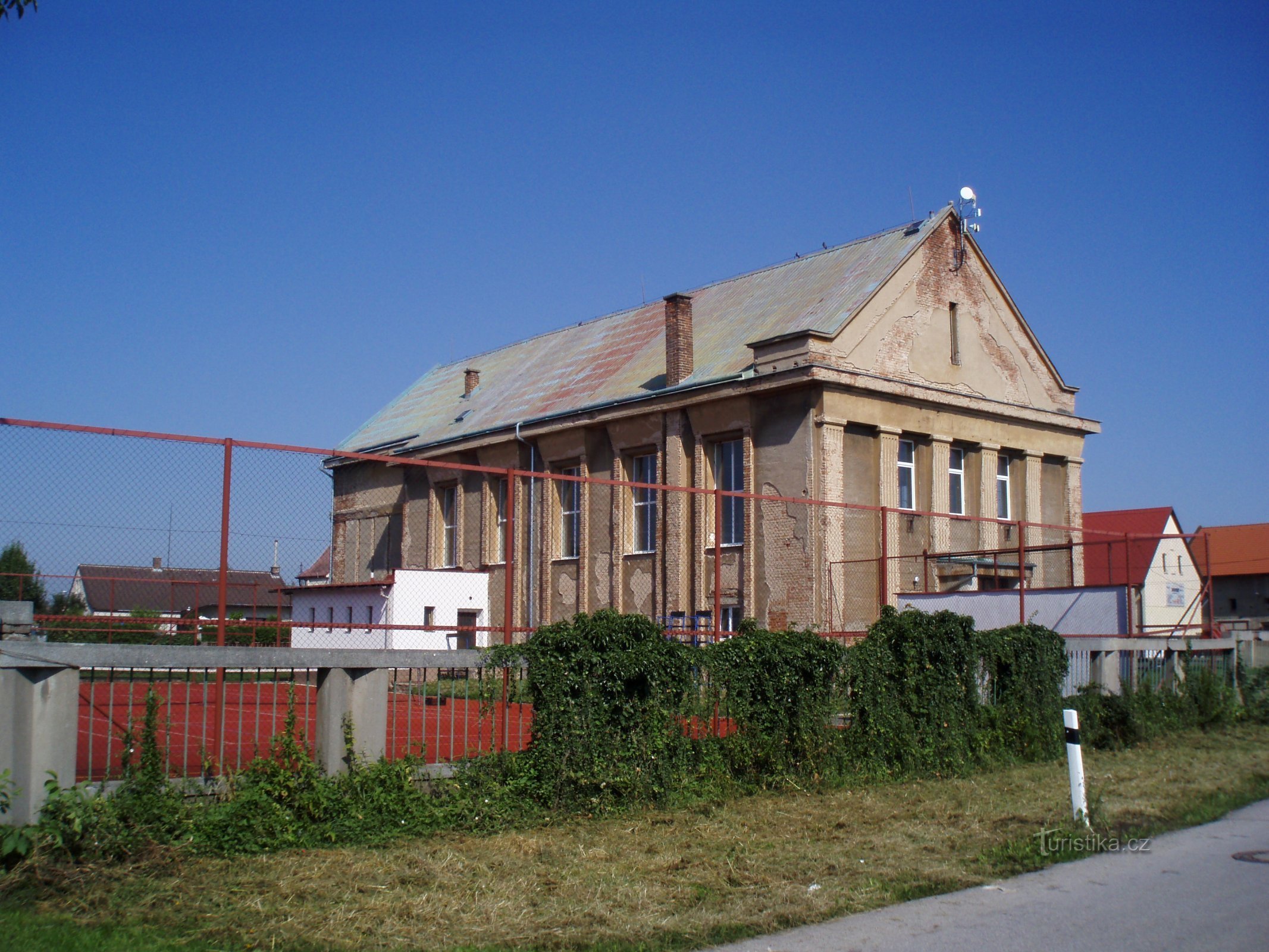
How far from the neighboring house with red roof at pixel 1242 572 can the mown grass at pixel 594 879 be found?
2830 inches

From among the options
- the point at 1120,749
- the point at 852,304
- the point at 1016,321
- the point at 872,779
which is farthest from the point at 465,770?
the point at 1016,321

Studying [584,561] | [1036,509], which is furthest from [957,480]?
[584,561]

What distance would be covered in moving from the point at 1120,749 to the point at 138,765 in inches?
442

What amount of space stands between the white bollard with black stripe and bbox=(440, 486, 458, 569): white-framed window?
26.6m

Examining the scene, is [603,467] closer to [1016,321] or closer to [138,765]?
[1016,321]

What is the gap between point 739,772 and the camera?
35.9 feet

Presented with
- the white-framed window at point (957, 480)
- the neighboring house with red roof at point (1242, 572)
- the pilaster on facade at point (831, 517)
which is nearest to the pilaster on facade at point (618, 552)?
the pilaster on facade at point (831, 517)

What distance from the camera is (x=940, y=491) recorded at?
28.0 metres

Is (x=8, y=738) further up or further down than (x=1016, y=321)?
further down

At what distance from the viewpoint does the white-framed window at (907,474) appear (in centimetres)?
2772

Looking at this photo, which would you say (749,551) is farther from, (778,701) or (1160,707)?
(778,701)

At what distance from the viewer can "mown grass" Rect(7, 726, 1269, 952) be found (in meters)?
6.23

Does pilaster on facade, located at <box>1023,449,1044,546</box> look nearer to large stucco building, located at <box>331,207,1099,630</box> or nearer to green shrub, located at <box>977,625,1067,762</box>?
large stucco building, located at <box>331,207,1099,630</box>

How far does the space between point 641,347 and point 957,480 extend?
995 centimetres
